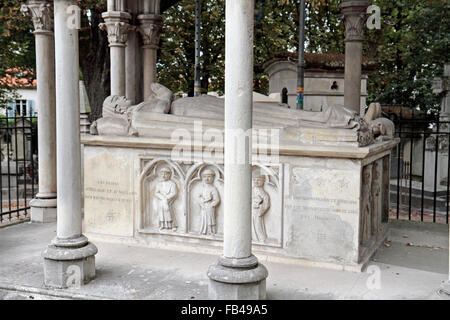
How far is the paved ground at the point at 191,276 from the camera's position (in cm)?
475

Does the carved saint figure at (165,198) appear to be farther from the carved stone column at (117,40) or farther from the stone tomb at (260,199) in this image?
the carved stone column at (117,40)

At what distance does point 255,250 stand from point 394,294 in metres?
1.65

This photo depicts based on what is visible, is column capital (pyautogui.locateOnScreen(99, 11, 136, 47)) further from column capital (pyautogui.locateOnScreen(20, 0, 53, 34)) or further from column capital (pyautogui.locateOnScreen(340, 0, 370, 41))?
column capital (pyautogui.locateOnScreen(340, 0, 370, 41))

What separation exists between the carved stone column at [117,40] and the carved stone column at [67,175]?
385 centimetres

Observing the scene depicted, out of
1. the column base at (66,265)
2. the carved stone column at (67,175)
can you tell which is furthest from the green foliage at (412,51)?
the column base at (66,265)

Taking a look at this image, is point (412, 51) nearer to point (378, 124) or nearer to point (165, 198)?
point (378, 124)

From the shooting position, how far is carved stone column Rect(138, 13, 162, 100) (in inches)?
359

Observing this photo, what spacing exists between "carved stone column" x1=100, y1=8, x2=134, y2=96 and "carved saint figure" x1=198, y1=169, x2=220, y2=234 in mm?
3707

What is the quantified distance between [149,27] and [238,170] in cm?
565

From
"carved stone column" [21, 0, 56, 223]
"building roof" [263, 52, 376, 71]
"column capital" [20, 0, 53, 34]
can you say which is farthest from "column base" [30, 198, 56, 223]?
Result: "building roof" [263, 52, 376, 71]

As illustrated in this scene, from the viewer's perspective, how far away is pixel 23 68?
52.9 feet

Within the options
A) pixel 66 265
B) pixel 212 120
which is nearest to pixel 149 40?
pixel 212 120

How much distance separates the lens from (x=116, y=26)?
8695 millimetres
